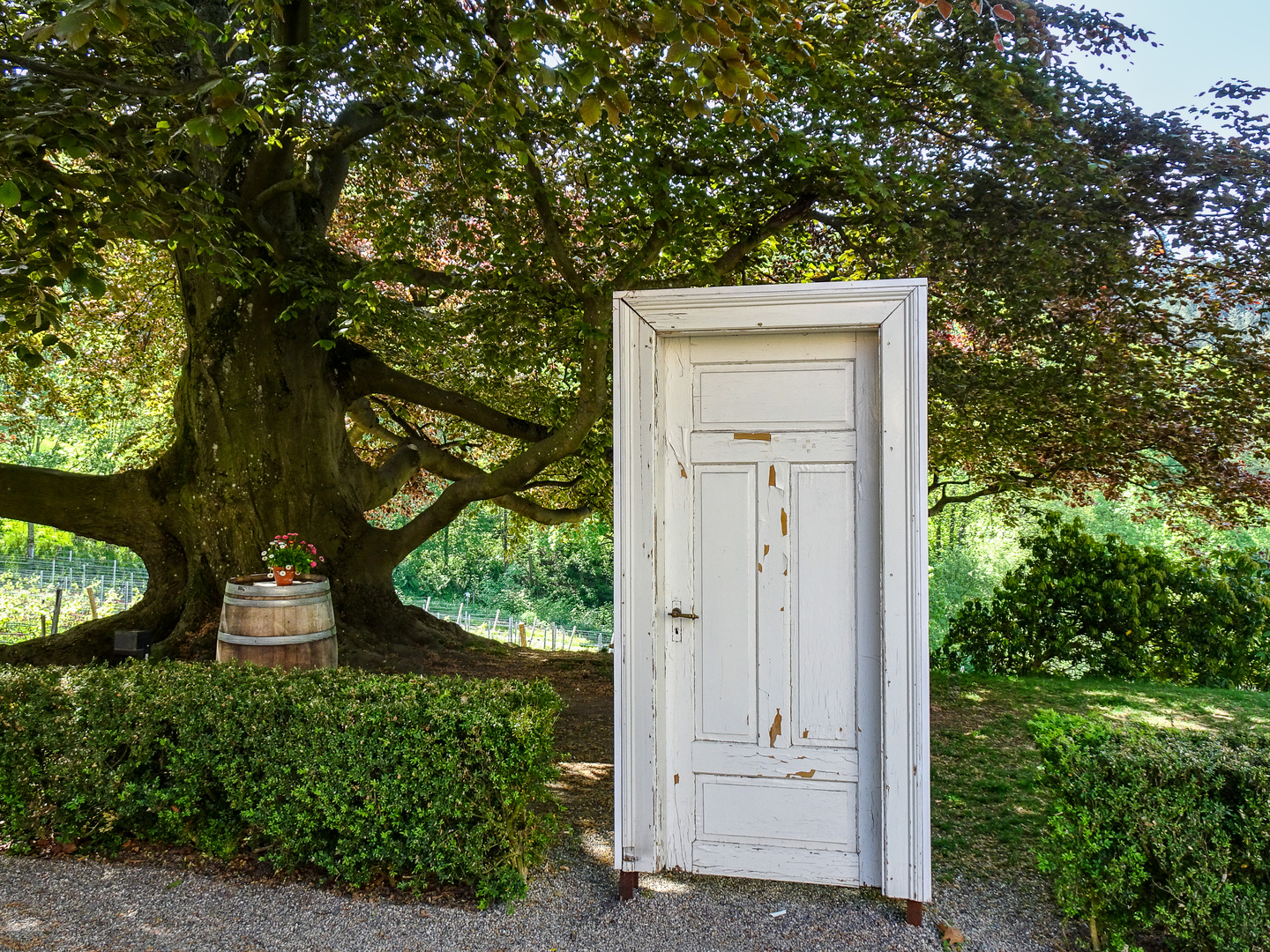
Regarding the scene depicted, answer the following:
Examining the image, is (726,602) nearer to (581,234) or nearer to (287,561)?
(287,561)

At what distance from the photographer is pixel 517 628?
96.0 feet

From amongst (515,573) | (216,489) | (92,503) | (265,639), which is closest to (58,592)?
(92,503)

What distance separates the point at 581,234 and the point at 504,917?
17.0 feet

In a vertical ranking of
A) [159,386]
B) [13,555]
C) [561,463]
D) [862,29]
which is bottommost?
[13,555]

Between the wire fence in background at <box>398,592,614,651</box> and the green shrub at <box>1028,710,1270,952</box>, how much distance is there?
77.9ft

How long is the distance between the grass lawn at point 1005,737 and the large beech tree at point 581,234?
2098 mm

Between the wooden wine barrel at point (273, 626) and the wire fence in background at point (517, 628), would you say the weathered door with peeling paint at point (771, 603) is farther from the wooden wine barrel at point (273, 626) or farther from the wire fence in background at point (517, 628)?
the wire fence in background at point (517, 628)

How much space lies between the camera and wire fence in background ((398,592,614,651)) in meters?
27.8

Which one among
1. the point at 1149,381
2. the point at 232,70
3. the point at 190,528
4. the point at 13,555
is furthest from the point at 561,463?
the point at 13,555

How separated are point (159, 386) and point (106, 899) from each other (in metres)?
10.5

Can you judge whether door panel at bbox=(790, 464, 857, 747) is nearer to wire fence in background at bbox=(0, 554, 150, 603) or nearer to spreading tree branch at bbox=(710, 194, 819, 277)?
spreading tree branch at bbox=(710, 194, 819, 277)

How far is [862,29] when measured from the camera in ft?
20.0

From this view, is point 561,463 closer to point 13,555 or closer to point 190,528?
point 190,528

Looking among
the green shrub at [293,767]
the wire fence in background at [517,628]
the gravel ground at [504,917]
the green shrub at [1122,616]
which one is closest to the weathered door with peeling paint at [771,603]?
the gravel ground at [504,917]
